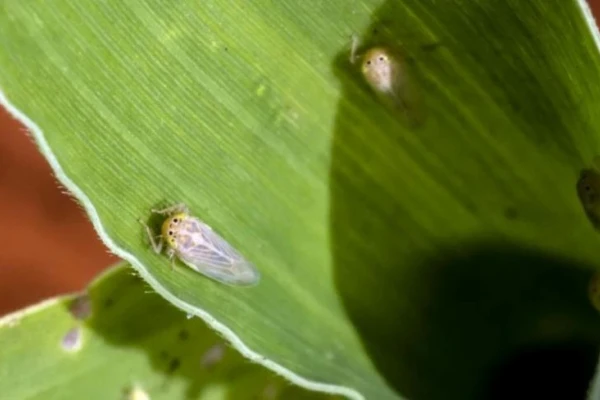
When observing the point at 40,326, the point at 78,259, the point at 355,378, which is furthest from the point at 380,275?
the point at 78,259

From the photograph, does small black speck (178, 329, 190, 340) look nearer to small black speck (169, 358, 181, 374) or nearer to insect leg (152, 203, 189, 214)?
small black speck (169, 358, 181, 374)

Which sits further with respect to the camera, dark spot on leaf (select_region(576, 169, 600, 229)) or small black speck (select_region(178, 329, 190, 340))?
small black speck (select_region(178, 329, 190, 340))

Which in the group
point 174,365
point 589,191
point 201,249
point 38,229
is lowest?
point 38,229

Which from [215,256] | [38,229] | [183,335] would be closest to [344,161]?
[215,256]

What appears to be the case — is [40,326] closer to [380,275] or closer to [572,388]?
[380,275]

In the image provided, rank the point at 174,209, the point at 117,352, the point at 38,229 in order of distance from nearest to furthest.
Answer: the point at 174,209 < the point at 117,352 < the point at 38,229

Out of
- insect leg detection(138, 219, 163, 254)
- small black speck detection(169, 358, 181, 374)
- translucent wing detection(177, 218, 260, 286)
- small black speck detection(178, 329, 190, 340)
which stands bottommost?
small black speck detection(169, 358, 181, 374)

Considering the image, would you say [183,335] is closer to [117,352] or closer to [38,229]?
[117,352]

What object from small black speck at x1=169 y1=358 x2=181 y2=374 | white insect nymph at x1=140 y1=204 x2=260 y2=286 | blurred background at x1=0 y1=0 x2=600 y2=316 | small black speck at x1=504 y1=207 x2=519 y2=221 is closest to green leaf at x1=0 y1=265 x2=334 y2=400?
small black speck at x1=169 y1=358 x2=181 y2=374

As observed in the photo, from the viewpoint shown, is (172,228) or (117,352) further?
(117,352)
